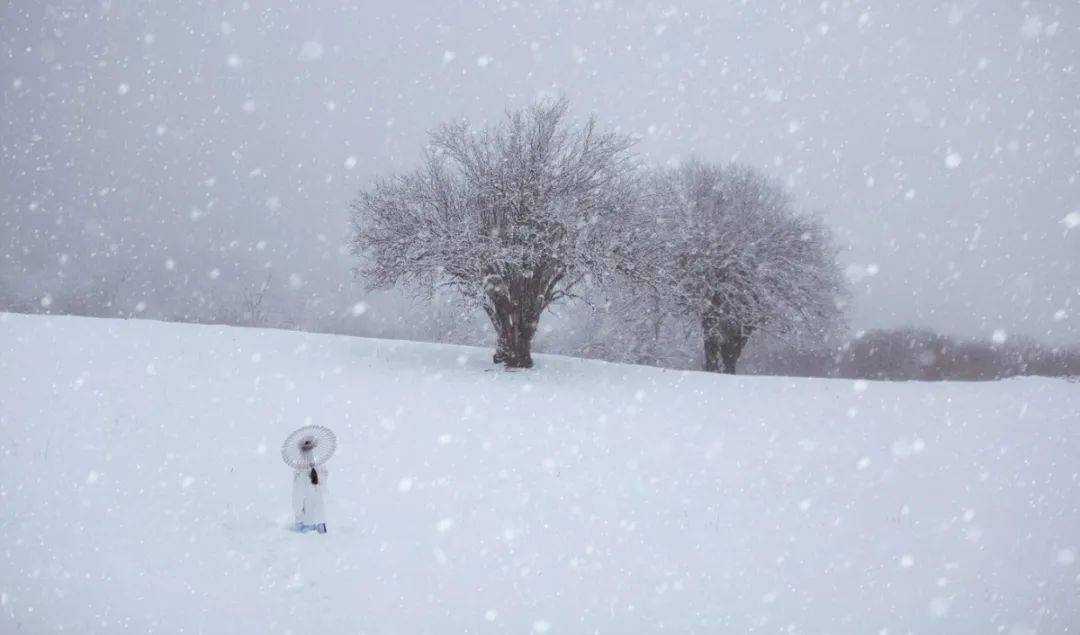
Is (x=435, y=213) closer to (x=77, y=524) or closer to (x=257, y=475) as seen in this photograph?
(x=257, y=475)

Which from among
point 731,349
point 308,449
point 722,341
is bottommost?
point 308,449

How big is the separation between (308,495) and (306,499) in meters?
0.06

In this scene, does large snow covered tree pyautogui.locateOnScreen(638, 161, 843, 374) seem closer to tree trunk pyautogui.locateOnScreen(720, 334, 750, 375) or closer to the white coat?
tree trunk pyautogui.locateOnScreen(720, 334, 750, 375)

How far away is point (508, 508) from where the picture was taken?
8.17 meters

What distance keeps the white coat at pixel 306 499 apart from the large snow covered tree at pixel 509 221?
10159 millimetres

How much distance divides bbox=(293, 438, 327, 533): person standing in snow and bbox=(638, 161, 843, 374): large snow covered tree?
1814cm

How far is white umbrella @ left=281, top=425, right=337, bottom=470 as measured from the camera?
22.4 ft

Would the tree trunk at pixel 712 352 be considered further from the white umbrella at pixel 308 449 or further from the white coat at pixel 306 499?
the white coat at pixel 306 499

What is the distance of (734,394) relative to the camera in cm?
1527

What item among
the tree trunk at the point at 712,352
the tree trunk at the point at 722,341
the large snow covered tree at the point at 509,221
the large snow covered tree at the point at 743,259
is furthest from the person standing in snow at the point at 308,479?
the tree trunk at the point at 712,352

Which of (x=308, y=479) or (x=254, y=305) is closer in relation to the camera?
(x=308, y=479)

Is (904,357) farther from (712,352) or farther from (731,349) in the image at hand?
(712,352)

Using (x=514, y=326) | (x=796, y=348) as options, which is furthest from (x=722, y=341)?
(x=514, y=326)

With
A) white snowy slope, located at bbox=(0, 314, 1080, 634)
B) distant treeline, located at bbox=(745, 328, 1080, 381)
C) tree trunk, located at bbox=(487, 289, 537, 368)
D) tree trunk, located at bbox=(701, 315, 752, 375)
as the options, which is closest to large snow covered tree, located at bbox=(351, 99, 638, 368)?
tree trunk, located at bbox=(487, 289, 537, 368)
